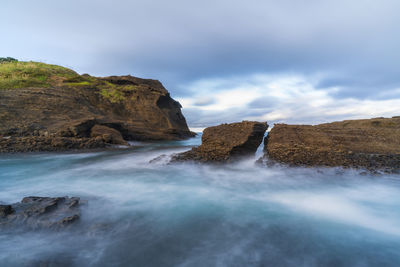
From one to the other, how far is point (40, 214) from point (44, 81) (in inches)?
864

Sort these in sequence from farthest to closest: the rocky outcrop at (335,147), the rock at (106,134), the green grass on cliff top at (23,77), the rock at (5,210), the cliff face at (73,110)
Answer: the green grass on cliff top at (23,77) < the rock at (106,134) < the cliff face at (73,110) < the rocky outcrop at (335,147) < the rock at (5,210)

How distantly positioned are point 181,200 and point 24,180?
5.01m

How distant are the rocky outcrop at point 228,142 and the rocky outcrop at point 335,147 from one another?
71 cm

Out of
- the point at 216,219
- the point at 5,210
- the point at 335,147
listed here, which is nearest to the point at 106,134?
the point at 5,210

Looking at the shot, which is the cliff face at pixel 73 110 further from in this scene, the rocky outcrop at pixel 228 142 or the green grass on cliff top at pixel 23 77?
the rocky outcrop at pixel 228 142

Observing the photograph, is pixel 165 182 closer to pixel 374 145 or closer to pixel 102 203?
pixel 102 203

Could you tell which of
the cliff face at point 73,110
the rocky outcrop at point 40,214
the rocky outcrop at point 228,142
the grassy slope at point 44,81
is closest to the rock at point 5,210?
the rocky outcrop at point 40,214

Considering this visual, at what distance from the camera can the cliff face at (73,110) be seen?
1145cm

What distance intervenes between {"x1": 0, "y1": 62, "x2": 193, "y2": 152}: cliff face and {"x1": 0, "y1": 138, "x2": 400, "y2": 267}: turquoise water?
5869mm

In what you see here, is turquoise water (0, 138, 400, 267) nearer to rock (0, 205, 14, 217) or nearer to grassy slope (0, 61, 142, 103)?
rock (0, 205, 14, 217)

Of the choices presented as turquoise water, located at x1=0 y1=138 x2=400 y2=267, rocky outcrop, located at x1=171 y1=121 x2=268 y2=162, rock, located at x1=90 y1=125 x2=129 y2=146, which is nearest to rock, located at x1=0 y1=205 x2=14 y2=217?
turquoise water, located at x1=0 y1=138 x2=400 y2=267

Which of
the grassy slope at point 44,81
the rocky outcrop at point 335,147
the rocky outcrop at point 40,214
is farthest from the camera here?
the grassy slope at point 44,81

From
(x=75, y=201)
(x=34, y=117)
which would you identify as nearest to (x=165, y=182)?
(x=75, y=201)

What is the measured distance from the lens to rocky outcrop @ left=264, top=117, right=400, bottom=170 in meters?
5.97
